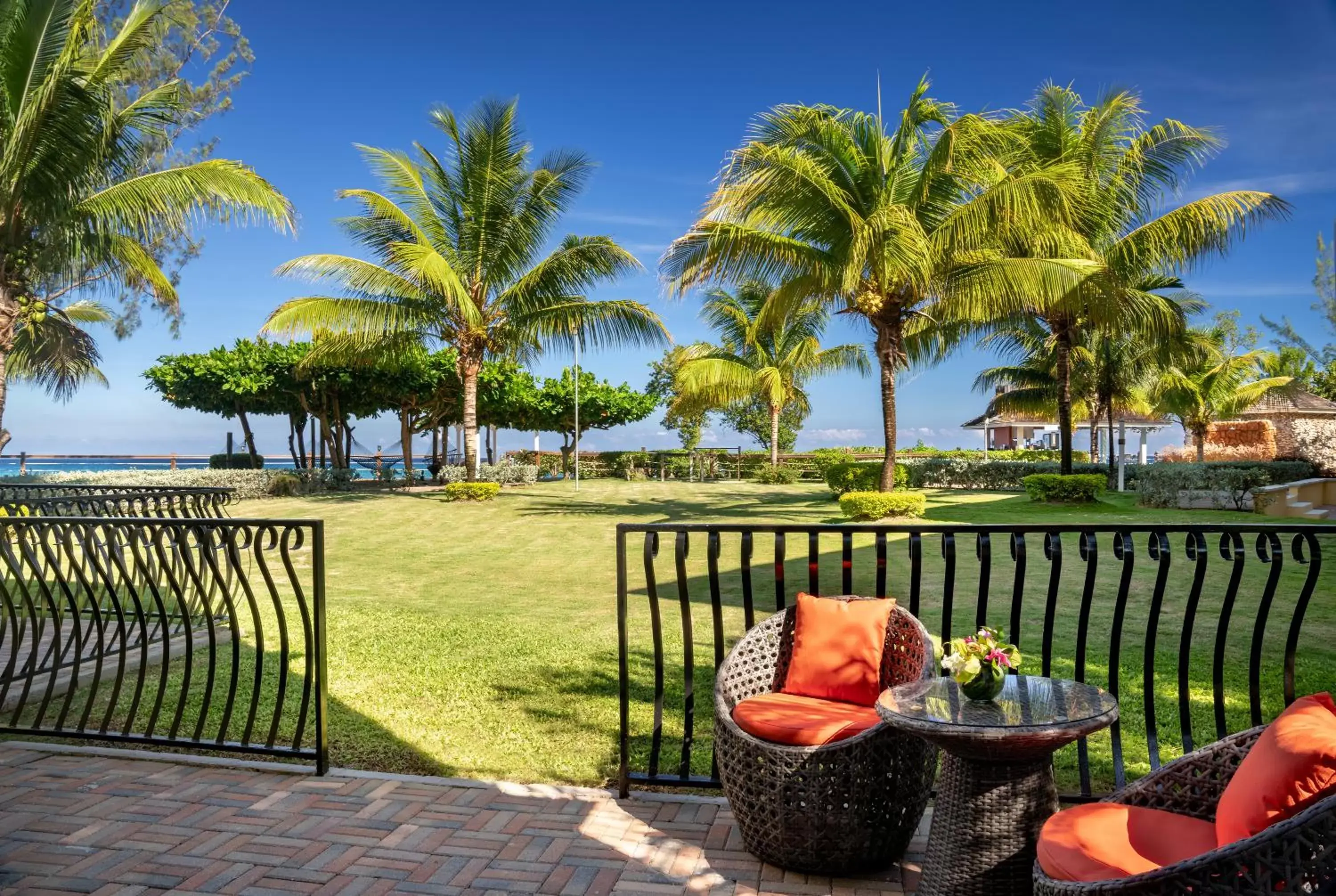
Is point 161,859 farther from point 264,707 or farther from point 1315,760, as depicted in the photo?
point 1315,760

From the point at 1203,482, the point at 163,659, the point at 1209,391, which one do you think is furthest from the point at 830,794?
the point at 1209,391

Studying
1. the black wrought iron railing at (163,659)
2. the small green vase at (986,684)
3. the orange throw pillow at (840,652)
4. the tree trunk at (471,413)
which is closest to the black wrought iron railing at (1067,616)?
the orange throw pillow at (840,652)

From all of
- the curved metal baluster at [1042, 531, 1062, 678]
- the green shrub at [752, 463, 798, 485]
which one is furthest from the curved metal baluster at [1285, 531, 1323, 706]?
the green shrub at [752, 463, 798, 485]

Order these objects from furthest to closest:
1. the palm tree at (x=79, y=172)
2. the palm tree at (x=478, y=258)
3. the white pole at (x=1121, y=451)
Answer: the white pole at (x=1121, y=451) → the palm tree at (x=478, y=258) → the palm tree at (x=79, y=172)

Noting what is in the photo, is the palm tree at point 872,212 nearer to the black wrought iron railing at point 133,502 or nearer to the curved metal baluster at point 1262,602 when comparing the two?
the black wrought iron railing at point 133,502

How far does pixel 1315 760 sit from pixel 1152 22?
42.3 feet

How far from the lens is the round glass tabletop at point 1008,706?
7.20 ft

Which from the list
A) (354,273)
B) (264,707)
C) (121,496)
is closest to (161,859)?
(264,707)

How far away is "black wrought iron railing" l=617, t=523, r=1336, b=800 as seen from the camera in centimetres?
306

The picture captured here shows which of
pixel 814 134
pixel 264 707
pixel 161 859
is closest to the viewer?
pixel 161 859

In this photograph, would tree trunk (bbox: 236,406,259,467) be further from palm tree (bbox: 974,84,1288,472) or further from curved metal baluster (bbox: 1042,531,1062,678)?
curved metal baluster (bbox: 1042,531,1062,678)

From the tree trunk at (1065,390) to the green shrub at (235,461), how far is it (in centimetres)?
2305

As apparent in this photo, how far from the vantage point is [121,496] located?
5.68 meters

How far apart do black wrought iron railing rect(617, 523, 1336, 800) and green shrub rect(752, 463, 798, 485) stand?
17.9 metres
